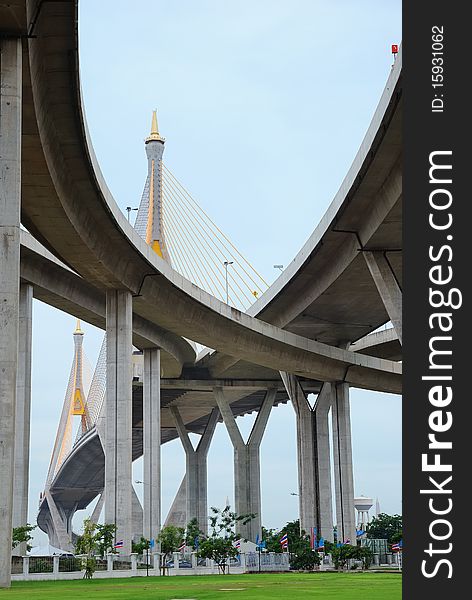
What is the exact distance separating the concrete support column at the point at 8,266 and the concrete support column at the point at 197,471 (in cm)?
7004

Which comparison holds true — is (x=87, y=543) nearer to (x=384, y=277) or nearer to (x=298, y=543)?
(x=384, y=277)

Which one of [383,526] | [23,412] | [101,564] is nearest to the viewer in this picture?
[101,564]

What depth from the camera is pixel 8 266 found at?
2575 cm

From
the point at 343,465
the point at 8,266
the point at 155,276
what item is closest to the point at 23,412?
the point at 155,276

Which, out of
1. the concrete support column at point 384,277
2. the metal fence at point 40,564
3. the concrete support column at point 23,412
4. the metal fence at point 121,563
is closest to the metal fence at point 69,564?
the metal fence at point 40,564

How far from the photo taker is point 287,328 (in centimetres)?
6619

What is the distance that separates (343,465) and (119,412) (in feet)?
81.0

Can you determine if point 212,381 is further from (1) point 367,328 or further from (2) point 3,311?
(2) point 3,311

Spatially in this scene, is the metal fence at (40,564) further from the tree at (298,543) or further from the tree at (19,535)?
the tree at (298,543)

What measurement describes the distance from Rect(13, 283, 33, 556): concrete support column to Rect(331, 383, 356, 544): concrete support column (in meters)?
28.6

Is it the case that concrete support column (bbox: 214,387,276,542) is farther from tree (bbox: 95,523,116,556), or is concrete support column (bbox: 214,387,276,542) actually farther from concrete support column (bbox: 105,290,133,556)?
tree (bbox: 95,523,116,556)

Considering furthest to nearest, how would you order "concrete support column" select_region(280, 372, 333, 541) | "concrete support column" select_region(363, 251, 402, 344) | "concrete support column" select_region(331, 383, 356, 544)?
"concrete support column" select_region(280, 372, 333, 541) → "concrete support column" select_region(331, 383, 356, 544) → "concrete support column" select_region(363, 251, 402, 344)

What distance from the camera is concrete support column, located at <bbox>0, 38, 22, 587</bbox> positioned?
2508 cm

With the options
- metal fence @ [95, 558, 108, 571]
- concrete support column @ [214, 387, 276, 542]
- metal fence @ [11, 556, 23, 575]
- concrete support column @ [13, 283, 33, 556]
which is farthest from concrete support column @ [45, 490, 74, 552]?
metal fence @ [11, 556, 23, 575]
